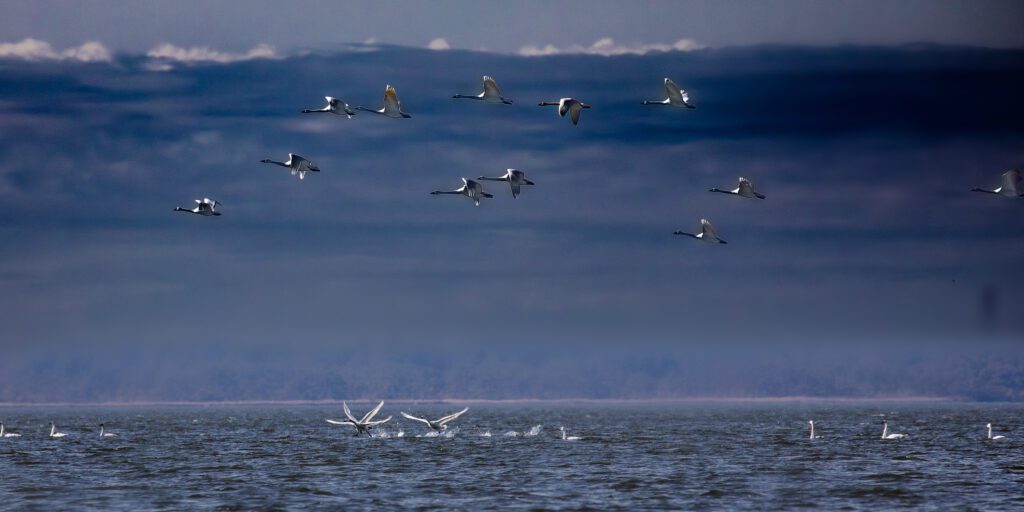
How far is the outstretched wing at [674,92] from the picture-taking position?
49.4 metres

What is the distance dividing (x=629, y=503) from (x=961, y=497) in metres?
12.8

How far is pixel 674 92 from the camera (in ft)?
165

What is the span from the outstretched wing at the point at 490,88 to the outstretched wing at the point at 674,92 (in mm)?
6152

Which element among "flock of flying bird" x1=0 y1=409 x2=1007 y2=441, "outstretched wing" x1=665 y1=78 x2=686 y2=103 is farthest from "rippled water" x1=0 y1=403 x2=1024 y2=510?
"outstretched wing" x1=665 y1=78 x2=686 y2=103

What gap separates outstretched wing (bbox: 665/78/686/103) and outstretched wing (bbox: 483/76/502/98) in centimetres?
615

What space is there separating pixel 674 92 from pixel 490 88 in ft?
22.7

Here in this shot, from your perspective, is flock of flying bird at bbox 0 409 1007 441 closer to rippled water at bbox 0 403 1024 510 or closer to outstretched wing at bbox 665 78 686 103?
rippled water at bbox 0 403 1024 510

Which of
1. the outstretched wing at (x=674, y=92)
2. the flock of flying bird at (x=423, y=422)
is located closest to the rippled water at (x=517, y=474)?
the flock of flying bird at (x=423, y=422)

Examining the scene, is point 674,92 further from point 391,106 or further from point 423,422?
point 423,422

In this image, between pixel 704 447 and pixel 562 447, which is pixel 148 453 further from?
pixel 704 447

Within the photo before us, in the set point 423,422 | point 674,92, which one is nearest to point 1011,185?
point 674,92

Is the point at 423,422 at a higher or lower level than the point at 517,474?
higher

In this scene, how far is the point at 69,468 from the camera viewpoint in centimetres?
6906

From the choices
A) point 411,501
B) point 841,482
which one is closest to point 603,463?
point 841,482
